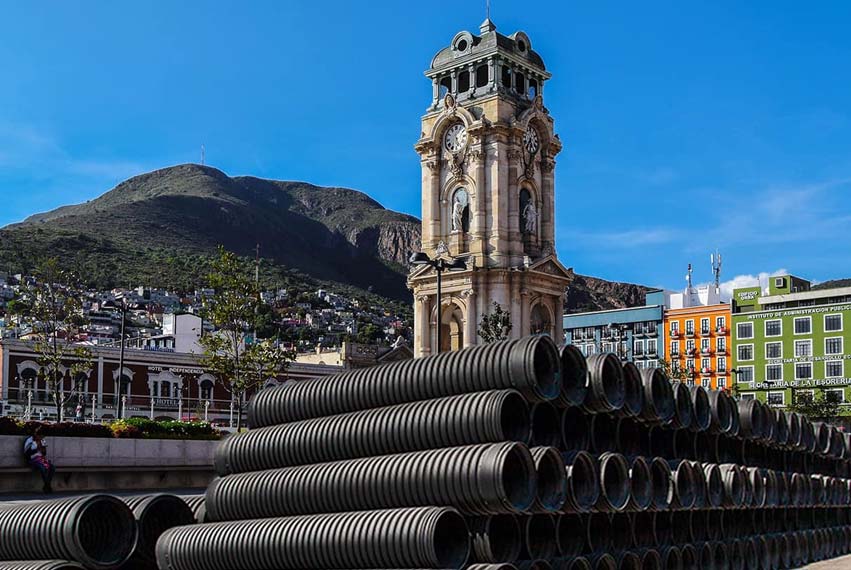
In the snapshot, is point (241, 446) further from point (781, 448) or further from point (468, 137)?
point (468, 137)

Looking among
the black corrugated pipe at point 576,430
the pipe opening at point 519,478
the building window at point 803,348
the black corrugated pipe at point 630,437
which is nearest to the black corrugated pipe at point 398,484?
the pipe opening at point 519,478

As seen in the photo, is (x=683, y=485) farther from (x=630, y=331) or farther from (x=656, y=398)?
(x=630, y=331)

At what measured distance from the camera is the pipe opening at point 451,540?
18.8 meters

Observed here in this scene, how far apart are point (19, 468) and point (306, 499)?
15017 millimetres

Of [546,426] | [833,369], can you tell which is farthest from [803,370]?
[546,426]

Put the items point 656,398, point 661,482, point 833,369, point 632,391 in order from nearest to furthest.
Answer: point 632,391 → point 661,482 → point 656,398 → point 833,369

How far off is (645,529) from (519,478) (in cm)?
570

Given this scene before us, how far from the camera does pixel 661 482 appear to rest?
78.6 feet

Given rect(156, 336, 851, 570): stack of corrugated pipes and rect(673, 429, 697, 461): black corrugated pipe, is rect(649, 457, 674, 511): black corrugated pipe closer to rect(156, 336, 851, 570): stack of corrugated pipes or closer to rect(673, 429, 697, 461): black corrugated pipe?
rect(156, 336, 851, 570): stack of corrugated pipes

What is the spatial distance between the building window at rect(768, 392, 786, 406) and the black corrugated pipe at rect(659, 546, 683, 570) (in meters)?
86.4

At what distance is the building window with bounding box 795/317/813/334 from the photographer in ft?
346

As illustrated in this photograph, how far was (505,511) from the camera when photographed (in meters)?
19.0

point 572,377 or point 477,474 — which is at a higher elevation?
point 572,377

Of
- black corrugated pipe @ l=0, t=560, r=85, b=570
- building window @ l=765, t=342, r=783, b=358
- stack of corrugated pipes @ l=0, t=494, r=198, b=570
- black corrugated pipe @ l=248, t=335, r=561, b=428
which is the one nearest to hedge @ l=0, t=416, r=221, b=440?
black corrugated pipe @ l=248, t=335, r=561, b=428
